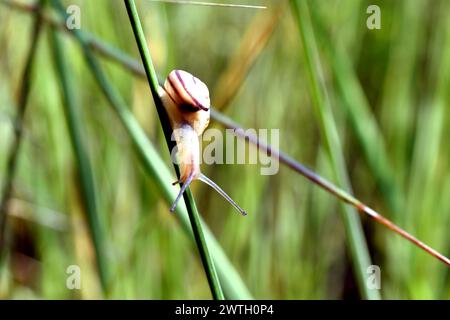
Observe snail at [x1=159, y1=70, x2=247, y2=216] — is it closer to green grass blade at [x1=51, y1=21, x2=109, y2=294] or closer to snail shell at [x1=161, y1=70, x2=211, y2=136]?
snail shell at [x1=161, y1=70, x2=211, y2=136]

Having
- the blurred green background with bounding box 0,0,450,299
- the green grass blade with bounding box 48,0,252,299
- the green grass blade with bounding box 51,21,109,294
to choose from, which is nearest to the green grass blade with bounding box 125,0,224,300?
the green grass blade with bounding box 48,0,252,299

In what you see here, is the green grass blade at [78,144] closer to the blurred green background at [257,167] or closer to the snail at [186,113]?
the blurred green background at [257,167]

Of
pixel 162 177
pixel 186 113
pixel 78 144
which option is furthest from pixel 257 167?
pixel 186 113

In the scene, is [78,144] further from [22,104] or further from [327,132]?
[327,132]

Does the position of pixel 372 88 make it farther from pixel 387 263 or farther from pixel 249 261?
pixel 249 261

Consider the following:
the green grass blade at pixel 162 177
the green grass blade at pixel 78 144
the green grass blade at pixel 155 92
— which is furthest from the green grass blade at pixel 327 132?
the green grass blade at pixel 78 144
